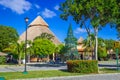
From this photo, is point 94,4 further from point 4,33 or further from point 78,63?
point 4,33

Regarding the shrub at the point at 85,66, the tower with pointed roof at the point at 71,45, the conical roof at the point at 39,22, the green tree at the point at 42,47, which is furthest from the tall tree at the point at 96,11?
the conical roof at the point at 39,22

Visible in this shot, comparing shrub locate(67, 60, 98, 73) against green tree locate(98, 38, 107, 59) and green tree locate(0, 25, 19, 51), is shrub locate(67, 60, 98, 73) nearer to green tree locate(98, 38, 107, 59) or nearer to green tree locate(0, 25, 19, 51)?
green tree locate(98, 38, 107, 59)

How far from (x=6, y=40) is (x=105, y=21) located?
5707 centimetres

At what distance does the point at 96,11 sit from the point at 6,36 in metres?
59.3

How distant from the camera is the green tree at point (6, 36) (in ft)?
281

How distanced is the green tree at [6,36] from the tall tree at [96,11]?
177 feet

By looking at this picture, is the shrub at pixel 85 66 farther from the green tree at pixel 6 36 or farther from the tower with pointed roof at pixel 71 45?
the green tree at pixel 6 36

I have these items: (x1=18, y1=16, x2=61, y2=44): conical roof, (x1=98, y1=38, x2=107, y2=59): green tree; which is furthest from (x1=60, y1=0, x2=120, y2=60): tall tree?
(x1=18, y1=16, x2=61, y2=44): conical roof

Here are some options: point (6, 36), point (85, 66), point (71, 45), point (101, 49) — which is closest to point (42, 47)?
point (71, 45)

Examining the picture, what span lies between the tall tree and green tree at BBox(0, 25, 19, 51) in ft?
177

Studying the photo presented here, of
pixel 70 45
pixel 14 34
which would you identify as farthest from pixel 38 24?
pixel 70 45

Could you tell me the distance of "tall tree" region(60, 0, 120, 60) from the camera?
Answer: 32062 millimetres

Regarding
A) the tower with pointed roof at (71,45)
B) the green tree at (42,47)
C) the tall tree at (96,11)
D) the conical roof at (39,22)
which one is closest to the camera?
the tall tree at (96,11)

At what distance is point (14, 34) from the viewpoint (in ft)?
303
